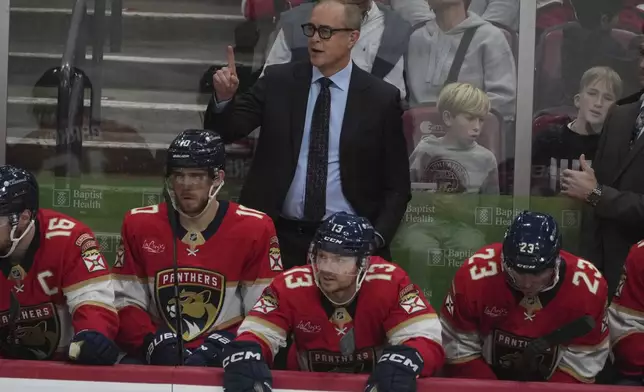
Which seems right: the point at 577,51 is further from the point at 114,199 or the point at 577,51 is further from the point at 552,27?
the point at 114,199

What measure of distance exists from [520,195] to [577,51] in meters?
0.57

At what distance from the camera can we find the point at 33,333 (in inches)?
123

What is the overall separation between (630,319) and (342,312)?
0.84m

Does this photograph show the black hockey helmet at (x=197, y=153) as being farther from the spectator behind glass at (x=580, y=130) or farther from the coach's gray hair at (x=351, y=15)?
the spectator behind glass at (x=580, y=130)

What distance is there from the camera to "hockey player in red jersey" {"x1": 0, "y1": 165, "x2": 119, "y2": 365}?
2.93m

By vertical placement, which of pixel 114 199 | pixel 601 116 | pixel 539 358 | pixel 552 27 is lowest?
pixel 539 358

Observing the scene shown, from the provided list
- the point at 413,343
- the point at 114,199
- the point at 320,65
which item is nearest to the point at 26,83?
the point at 114,199

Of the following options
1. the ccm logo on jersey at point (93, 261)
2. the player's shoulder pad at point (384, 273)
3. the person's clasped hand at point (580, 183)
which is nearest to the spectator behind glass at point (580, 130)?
the person's clasped hand at point (580, 183)

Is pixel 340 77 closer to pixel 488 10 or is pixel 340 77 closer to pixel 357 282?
pixel 488 10

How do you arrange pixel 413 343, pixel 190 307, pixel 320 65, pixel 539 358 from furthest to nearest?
pixel 320 65 → pixel 190 307 → pixel 539 358 → pixel 413 343

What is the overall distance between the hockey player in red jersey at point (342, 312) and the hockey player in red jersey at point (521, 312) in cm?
23

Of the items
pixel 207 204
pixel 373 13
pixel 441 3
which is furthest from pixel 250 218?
pixel 441 3

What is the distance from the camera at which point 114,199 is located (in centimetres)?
402

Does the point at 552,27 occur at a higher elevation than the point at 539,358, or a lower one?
higher
